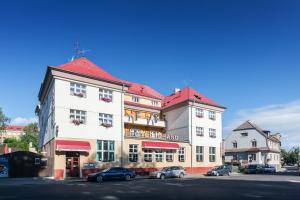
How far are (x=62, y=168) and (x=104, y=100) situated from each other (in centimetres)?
952

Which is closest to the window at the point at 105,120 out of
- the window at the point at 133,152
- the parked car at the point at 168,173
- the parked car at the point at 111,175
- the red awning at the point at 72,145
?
the red awning at the point at 72,145

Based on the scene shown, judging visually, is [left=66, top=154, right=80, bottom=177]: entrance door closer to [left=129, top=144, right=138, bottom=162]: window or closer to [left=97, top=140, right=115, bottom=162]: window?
[left=97, top=140, right=115, bottom=162]: window

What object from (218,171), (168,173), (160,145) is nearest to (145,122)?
(160,145)

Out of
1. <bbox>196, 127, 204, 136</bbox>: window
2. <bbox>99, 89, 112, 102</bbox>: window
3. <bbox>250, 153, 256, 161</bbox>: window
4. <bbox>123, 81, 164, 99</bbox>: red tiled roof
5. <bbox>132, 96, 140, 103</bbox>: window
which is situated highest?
<bbox>123, 81, 164, 99</bbox>: red tiled roof

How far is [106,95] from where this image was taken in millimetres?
42031

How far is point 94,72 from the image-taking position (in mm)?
42781

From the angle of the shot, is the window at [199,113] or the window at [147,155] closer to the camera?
the window at [147,155]

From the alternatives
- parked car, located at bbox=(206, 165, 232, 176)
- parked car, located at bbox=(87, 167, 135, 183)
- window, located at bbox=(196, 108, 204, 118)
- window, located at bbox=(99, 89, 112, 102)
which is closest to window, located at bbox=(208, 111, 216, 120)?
window, located at bbox=(196, 108, 204, 118)

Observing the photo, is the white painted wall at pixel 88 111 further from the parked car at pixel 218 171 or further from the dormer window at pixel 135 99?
the parked car at pixel 218 171

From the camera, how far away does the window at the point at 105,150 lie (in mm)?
39938

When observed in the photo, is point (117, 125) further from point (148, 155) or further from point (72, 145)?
point (72, 145)

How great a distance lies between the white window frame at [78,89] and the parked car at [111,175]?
1039 cm

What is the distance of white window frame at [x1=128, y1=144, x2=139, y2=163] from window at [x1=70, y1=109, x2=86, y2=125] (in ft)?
24.8

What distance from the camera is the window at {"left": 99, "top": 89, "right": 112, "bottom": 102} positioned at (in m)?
41.4
